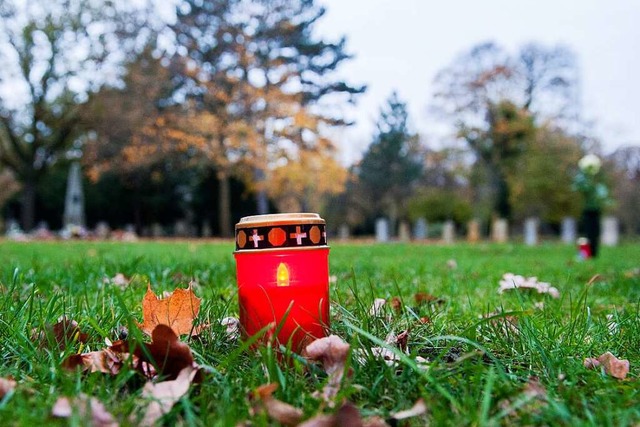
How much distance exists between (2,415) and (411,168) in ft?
93.6

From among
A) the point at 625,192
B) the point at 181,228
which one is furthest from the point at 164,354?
the point at 625,192

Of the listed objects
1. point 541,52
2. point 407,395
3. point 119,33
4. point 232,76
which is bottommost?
point 407,395

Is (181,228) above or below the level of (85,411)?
above

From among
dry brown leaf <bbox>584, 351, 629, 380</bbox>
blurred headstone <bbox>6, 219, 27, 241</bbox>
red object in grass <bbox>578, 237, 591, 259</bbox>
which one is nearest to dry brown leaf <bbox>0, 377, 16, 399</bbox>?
dry brown leaf <bbox>584, 351, 629, 380</bbox>

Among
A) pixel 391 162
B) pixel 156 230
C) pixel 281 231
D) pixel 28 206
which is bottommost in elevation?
pixel 281 231

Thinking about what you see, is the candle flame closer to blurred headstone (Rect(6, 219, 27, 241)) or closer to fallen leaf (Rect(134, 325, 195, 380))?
fallen leaf (Rect(134, 325, 195, 380))

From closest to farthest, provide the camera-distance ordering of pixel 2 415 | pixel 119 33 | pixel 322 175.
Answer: pixel 2 415 < pixel 119 33 < pixel 322 175

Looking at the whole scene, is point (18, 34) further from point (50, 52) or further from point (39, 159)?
point (39, 159)

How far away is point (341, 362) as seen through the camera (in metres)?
1.17

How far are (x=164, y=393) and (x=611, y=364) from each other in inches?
39.7

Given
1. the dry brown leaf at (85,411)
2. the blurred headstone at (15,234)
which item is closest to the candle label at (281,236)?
the dry brown leaf at (85,411)

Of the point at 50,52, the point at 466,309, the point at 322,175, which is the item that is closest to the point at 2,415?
the point at 466,309

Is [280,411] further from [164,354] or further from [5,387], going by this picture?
[5,387]

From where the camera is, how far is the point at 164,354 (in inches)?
45.0
